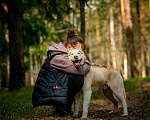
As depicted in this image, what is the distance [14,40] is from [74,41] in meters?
7.03

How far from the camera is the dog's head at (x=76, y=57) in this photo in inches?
179

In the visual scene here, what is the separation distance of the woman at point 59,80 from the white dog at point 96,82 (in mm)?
133

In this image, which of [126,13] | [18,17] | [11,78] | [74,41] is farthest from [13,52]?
[126,13]

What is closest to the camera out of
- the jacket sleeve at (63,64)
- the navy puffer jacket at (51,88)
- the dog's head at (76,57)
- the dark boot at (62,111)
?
the navy puffer jacket at (51,88)

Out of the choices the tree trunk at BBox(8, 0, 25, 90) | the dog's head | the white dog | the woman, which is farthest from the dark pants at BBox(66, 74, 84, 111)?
the tree trunk at BBox(8, 0, 25, 90)

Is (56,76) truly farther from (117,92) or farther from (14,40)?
(14,40)

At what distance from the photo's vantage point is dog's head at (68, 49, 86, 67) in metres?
4.55

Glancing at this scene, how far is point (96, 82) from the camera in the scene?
5.06m

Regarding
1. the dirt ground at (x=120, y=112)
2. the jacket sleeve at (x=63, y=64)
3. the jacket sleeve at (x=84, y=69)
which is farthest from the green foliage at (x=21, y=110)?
the jacket sleeve at (x=84, y=69)

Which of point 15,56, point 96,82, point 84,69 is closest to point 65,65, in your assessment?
point 84,69

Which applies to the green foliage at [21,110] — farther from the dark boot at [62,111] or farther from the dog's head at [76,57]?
the dog's head at [76,57]

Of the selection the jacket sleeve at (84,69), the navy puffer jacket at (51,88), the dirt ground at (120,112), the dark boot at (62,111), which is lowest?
the dirt ground at (120,112)

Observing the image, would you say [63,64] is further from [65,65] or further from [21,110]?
[21,110]

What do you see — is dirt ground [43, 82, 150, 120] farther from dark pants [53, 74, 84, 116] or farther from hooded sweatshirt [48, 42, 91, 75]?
hooded sweatshirt [48, 42, 91, 75]
